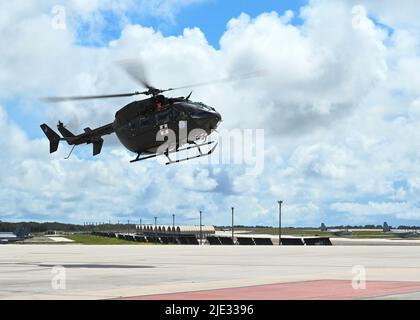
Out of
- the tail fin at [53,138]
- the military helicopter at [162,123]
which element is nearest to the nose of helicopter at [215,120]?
the military helicopter at [162,123]

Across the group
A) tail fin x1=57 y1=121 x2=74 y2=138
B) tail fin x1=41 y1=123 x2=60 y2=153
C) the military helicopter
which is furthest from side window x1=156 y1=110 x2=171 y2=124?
tail fin x1=41 y1=123 x2=60 y2=153

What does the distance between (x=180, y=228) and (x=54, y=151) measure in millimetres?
133810

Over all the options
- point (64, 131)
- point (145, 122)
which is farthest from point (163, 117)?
point (64, 131)

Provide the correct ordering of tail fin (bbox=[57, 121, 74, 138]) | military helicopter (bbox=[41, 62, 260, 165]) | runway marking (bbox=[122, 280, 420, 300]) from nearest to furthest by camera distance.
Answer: runway marking (bbox=[122, 280, 420, 300])
military helicopter (bbox=[41, 62, 260, 165])
tail fin (bbox=[57, 121, 74, 138])

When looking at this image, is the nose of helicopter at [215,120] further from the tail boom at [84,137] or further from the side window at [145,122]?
the tail boom at [84,137]

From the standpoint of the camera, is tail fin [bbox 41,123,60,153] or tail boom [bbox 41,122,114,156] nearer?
tail boom [bbox 41,122,114,156]

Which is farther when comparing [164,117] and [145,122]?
[145,122]

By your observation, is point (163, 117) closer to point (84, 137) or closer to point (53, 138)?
point (84, 137)

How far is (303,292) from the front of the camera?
18.7m

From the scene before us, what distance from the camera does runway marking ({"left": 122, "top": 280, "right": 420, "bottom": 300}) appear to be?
17.3 meters

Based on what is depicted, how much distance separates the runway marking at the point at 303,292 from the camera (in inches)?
682

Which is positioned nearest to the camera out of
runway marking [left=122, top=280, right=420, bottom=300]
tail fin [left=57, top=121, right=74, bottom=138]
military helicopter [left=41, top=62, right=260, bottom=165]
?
runway marking [left=122, top=280, right=420, bottom=300]

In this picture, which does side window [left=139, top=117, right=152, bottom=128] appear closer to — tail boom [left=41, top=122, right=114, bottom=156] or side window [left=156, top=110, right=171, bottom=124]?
side window [left=156, top=110, right=171, bottom=124]
